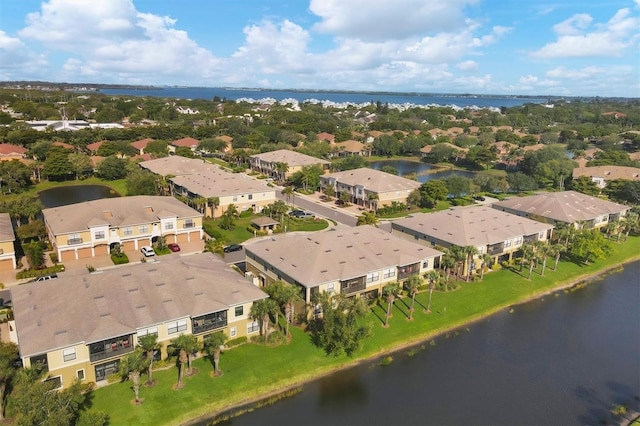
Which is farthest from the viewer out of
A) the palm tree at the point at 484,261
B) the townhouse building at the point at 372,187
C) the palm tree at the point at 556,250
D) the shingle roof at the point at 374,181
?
the shingle roof at the point at 374,181

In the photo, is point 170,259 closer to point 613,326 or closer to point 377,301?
point 377,301

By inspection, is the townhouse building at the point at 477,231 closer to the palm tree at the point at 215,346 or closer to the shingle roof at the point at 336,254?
the shingle roof at the point at 336,254

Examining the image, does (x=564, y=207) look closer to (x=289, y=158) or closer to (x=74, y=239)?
(x=289, y=158)

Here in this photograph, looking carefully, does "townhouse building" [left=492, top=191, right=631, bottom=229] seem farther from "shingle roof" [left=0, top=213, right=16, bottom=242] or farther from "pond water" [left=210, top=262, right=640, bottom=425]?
"shingle roof" [left=0, top=213, right=16, bottom=242]

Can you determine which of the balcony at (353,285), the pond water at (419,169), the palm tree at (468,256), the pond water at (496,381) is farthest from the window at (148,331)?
the pond water at (419,169)

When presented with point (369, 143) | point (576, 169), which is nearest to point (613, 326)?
point (576, 169)

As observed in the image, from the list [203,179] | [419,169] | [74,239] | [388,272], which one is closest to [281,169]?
[203,179]
